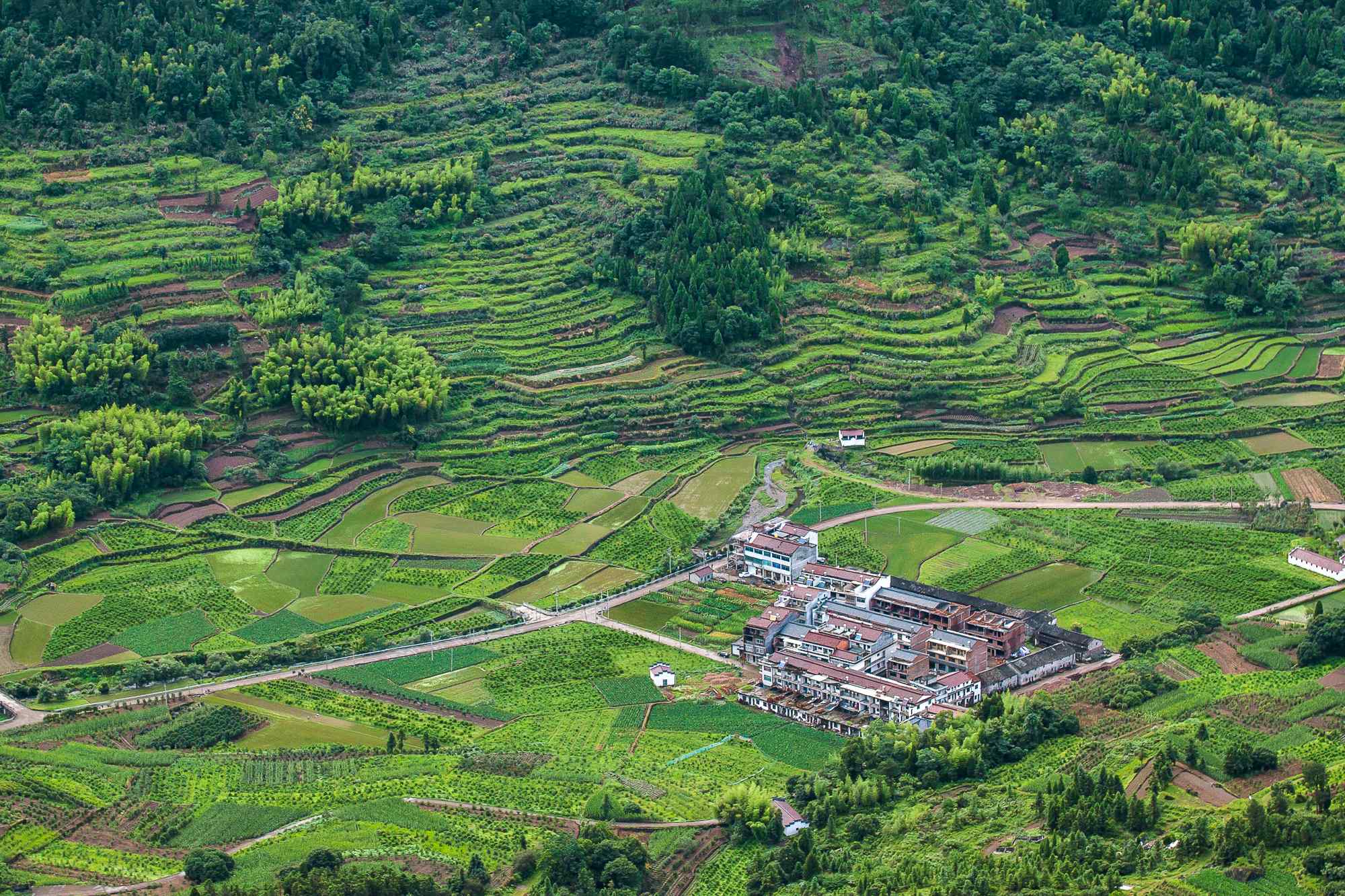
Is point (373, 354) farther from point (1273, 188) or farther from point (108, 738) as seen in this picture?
point (1273, 188)

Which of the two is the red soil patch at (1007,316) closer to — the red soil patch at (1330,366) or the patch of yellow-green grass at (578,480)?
the red soil patch at (1330,366)

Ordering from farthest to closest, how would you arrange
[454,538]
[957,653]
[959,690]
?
[454,538]
[957,653]
[959,690]

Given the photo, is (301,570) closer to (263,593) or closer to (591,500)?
(263,593)

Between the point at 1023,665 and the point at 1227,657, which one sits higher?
the point at 1227,657

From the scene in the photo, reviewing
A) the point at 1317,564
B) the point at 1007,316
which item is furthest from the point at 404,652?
the point at 1007,316

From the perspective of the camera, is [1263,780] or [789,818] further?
[789,818]

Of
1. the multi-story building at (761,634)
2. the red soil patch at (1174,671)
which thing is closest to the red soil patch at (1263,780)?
the red soil patch at (1174,671)

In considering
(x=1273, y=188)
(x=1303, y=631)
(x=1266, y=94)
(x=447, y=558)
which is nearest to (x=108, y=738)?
(x=447, y=558)

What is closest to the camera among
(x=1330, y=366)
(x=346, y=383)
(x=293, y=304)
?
(x=346, y=383)
